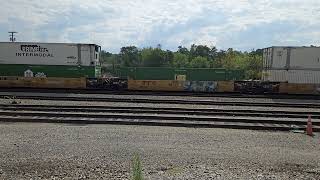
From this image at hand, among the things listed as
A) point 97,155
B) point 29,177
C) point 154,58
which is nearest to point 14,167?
point 29,177

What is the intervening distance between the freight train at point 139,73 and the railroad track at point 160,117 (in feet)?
35.5

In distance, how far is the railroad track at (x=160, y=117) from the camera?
46.8 ft

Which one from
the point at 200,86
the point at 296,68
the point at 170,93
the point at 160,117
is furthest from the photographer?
the point at 200,86

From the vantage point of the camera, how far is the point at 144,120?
1480 centimetres

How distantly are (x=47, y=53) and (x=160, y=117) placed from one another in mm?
17604

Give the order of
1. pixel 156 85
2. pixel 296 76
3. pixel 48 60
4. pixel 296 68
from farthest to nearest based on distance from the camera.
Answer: pixel 48 60, pixel 156 85, pixel 296 76, pixel 296 68

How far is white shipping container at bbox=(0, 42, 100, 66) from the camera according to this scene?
97.2 feet

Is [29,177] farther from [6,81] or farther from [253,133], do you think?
[6,81]

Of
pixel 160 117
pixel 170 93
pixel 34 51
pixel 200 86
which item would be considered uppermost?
→ pixel 34 51

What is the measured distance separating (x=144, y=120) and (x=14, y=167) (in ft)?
22.3

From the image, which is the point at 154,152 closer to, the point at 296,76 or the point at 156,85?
the point at 156,85

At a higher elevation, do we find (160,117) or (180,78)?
(180,78)

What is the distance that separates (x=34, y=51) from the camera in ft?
98.0

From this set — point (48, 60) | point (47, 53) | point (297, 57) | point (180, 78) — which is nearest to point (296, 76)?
point (297, 57)
